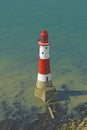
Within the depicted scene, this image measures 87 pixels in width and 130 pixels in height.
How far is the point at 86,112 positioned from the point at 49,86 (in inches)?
110

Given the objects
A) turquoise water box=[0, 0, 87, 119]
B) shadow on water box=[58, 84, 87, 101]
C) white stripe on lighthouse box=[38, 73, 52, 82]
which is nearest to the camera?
white stripe on lighthouse box=[38, 73, 52, 82]

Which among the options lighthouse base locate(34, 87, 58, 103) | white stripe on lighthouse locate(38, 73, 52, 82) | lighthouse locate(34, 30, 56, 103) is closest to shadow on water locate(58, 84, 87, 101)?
lighthouse base locate(34, 87, 58, 103)

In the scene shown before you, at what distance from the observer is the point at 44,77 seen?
2086 cm

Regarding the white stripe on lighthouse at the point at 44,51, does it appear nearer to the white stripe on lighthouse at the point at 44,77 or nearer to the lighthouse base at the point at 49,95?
the white stripe on lighthouse at the point at 44,77

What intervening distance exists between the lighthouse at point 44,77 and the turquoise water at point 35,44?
0.59 m

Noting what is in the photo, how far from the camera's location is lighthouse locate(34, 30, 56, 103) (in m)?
19.9

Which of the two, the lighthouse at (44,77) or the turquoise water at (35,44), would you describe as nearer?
the lighthouse at (44,77)

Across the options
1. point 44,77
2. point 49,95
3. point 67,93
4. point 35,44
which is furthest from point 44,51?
point 35,44

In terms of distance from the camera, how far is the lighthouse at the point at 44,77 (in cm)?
1989

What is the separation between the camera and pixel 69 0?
4384 cm

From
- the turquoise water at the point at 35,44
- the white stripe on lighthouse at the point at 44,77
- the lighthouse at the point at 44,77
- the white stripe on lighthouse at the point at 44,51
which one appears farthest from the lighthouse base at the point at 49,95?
the white stripe on lighthouse at the point at 44,51

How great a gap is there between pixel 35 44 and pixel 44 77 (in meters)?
9.62

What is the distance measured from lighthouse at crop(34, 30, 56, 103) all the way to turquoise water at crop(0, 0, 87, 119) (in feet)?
1.95

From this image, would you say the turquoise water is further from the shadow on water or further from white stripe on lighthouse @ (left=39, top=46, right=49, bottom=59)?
white stripe on lighthouse @ (left=39, top=46, right=49, bottom=59)
